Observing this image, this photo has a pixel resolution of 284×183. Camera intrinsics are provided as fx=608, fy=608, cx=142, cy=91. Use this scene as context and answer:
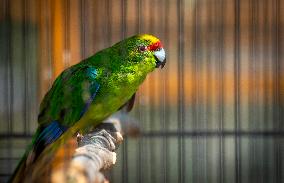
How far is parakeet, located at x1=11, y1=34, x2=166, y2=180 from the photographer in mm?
1806

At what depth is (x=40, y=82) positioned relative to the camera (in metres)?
2.38

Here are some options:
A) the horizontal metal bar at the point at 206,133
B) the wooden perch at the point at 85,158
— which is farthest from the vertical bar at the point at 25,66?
the wooden perch at the point at 85,158

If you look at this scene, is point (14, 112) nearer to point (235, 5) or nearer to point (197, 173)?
point (197, 173)

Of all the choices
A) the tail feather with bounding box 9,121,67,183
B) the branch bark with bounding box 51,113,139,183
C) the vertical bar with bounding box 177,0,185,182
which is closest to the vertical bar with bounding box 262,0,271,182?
the vertical bar with bounding box 177,0,185,182

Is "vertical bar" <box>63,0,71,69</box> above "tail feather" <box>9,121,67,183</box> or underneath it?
above

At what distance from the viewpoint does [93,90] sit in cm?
184

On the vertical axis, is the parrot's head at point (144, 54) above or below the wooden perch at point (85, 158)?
above

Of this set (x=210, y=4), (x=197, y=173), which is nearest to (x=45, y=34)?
(x=210, y=4)

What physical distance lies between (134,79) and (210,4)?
2.18 ft

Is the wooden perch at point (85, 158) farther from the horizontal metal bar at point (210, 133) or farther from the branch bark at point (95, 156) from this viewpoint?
the horizontal metal bar at point (210, 133)

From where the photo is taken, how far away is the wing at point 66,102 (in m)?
1.79

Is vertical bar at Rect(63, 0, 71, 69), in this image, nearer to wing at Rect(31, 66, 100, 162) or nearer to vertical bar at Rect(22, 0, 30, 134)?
vertical bar at Rect(22, 0, 30, 134)

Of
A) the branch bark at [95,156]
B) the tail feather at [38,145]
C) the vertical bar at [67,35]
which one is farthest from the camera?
the vertical bar at [67,35]

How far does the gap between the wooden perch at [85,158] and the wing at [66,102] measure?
0.19 ft
